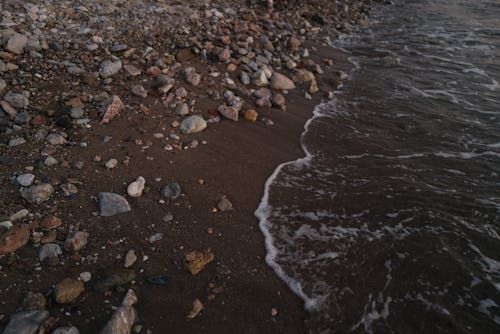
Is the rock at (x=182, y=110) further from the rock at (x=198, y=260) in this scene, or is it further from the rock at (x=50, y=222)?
the rock at (x=198, y=260)

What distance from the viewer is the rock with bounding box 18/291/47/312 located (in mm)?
1942

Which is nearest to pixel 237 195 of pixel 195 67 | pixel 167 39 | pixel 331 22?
pixel 195 67

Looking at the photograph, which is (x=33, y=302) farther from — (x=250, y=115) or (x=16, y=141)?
(x=250, y=115)

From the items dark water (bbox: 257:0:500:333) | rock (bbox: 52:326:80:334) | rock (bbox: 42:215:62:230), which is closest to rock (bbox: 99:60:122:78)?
rock (bbox: 42:215:62:230)

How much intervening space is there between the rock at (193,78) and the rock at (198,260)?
8.87 feet

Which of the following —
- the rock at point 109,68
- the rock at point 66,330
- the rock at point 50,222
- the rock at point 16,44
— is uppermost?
the rock at point 16,44

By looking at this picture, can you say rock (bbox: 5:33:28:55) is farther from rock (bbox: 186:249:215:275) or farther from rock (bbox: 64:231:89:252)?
rock (bbox: 186:249:215:275)

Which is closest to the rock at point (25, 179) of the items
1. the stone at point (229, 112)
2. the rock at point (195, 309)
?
the rock at point (195, 309)

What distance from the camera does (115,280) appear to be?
2.18 meters

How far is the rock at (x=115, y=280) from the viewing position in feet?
6.98

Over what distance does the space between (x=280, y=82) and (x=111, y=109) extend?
2.83 metres

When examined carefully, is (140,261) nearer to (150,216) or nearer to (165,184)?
(150,216)

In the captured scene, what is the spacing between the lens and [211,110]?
4.11m

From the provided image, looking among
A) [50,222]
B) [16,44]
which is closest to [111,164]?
[50,222]
